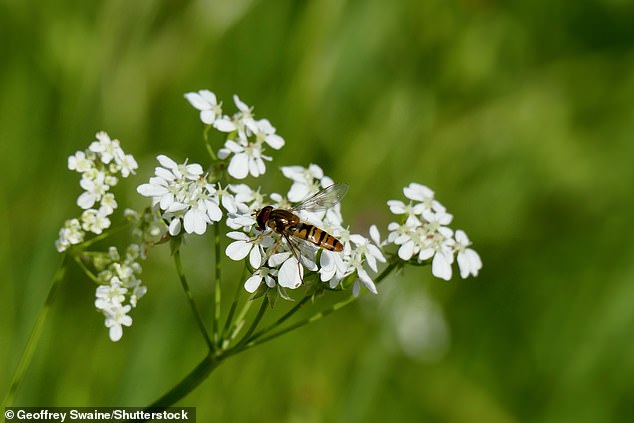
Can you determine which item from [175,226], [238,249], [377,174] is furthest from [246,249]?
[377,174]

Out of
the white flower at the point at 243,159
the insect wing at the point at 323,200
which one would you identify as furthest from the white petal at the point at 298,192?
the white flower at the point at 243,159

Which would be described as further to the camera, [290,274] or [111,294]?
[111,294]

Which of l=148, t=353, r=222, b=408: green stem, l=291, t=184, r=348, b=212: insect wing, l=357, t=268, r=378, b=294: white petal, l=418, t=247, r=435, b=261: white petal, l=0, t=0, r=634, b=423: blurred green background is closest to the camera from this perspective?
l=148, t=353, r=222, b=408: green stem

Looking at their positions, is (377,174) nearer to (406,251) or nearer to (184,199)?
(406,251)

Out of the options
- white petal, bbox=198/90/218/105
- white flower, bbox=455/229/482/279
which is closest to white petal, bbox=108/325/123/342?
white petal, bbox=198/90/218/105

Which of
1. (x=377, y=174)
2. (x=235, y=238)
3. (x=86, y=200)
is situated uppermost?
(x=377, y=174)

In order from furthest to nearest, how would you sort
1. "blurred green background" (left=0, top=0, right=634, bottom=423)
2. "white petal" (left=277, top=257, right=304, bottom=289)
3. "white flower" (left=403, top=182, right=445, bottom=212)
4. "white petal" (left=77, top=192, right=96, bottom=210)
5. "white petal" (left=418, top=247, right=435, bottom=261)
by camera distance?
"blurred green background" (left=0, top=0, right=634, bottom=423) < "white flower" (left=403, top=182, right=445, bottom=212) < "white petal" (left=418, top=247, right=435, bottom=261) < "white petal" (left=77, top=192, right=96, bottom=210) < "white petal" (left=277, top=257, right=304, bottom=289)

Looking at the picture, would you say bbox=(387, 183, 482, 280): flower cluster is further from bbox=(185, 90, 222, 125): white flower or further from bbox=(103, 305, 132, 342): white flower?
bbox=(103, 305, 132, 342): white flower
